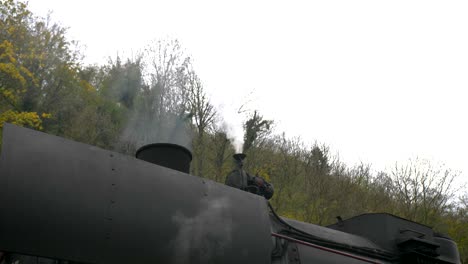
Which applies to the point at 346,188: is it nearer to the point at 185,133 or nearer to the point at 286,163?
the point at 286,163

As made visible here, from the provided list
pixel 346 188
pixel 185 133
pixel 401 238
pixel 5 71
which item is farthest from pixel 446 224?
pixel 5 71

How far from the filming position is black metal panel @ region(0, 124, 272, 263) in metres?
3.11

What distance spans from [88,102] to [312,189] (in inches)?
656

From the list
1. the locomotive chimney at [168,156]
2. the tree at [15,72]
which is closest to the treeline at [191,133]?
the tree at [15,72]

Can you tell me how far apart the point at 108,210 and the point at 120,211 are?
0.32 feet

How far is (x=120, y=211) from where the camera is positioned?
349cm

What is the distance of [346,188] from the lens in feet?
79.1

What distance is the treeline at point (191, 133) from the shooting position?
75.3 ft

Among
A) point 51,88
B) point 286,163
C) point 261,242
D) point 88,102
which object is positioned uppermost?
point 88,102

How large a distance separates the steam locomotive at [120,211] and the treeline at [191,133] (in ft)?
55.2

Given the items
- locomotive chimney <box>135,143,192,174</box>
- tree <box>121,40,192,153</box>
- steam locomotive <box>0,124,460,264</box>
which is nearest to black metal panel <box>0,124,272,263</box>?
steam locomotive <box>0,124,460,264</box>

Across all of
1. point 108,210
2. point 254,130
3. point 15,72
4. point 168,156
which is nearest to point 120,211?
point 108,210

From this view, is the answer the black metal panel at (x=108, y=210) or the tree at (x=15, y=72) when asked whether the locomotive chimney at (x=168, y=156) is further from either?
the tree at (x=15, y=72)

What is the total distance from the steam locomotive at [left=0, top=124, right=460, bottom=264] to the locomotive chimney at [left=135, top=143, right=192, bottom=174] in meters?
0.01
